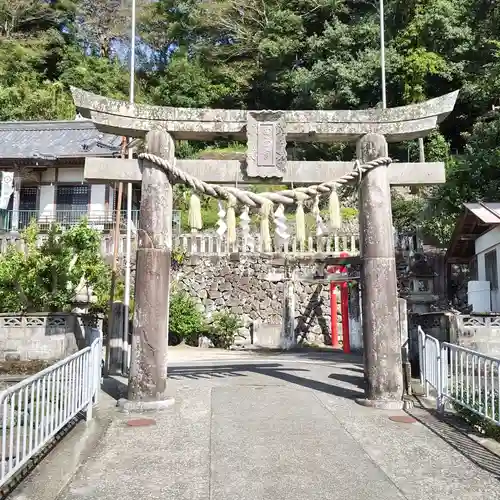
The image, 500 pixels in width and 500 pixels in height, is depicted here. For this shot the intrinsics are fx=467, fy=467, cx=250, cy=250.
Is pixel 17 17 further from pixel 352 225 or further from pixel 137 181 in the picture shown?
pixel 137 181

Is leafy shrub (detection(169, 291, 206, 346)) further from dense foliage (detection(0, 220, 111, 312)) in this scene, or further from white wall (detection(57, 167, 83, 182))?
white wall (detection(57, 167, 83, 182))

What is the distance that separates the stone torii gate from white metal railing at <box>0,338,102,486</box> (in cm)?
115

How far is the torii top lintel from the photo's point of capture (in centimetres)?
789

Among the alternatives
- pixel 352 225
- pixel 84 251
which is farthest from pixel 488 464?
pixel 352 225

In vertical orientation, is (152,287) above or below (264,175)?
below

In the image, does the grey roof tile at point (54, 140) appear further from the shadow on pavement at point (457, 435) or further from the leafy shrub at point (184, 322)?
the shadow on pavement at point (457, 435)

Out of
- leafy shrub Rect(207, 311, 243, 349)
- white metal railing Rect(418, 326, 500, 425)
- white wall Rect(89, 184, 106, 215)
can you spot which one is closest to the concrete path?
white metal railing Rect(418, 326, 500, 425)

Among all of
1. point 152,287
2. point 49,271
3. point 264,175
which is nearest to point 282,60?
point 49,271

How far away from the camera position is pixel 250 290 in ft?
71.9

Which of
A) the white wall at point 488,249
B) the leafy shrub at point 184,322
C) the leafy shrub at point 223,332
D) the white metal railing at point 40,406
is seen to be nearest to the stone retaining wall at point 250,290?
the leafy shrub at point 223,332

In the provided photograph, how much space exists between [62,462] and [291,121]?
6120mm

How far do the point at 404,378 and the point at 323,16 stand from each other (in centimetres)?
3340

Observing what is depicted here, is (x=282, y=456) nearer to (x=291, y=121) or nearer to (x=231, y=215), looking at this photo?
(x=231, y=215)

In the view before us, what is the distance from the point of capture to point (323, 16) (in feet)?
115
